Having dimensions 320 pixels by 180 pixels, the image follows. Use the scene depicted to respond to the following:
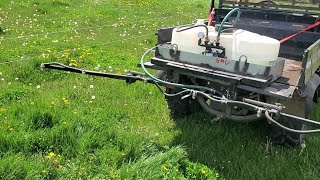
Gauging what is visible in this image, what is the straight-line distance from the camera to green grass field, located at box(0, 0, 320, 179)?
13.3ft

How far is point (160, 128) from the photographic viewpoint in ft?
17.4

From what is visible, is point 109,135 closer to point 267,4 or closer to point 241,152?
point 241,152

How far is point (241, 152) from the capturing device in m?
4.71

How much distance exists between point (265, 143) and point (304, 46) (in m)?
1.51

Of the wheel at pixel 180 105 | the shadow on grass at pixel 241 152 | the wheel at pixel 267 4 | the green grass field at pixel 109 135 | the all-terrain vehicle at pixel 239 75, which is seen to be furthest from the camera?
the wheel at pixel 267 4

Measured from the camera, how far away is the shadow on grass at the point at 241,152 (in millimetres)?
4324

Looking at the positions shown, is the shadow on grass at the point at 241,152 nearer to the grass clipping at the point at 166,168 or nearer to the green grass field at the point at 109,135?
the green grass field at the point at 109,135

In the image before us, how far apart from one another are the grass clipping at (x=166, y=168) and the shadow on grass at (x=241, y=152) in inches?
8.0

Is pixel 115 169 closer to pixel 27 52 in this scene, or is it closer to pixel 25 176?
pixel 25 176

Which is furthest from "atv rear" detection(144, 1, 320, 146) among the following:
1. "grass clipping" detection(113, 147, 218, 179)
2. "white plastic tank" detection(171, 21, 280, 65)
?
"grass clipping" detection(113, 147, 218, 179)

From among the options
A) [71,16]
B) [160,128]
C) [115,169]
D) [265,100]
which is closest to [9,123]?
[115,169]

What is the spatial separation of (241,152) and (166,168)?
3.57ft

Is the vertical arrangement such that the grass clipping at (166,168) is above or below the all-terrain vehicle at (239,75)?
below

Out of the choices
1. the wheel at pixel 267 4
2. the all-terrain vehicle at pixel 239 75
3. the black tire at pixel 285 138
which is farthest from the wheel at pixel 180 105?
the wheel at pixel 267 4
